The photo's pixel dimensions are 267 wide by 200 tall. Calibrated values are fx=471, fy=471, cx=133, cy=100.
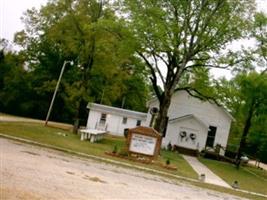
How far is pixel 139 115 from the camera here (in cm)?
4953

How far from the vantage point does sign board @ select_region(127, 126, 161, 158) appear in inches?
958

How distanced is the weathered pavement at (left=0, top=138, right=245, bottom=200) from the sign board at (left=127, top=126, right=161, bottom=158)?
6404mm

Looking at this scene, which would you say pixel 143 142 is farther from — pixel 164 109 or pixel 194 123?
pixel 194 123

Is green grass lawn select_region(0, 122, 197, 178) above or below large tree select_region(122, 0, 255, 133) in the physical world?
below

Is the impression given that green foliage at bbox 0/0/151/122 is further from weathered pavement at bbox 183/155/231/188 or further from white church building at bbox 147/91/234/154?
weathered pavement at bbox 183/155/231/188

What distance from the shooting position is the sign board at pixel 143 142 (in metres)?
24.3

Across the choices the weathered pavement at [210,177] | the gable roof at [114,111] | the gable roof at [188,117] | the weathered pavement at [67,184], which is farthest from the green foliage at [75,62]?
the weathered pavement at [67,184]

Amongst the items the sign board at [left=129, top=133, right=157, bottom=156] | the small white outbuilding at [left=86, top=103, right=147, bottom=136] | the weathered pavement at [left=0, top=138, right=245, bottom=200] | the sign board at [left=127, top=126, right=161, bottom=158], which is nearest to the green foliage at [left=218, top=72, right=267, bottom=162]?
the sign board at [left=127, top=126, right=161, bottom=158]

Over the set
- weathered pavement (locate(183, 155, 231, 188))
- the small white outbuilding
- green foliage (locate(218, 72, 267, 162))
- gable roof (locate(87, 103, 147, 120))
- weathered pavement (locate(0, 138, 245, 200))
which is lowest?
weathered pavement (locate(0, 138, 245, 200))

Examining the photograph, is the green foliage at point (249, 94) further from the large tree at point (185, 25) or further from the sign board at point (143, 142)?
the sign board at point (143, 142)

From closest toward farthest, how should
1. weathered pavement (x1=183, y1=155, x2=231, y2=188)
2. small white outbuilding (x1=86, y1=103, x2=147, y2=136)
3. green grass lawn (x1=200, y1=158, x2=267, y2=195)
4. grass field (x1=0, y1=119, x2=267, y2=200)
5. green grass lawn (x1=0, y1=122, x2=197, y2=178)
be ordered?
weathered pavement (x1=183, y1=155, x2=231, y2=188), grass field (x1=0, y1=119, x2=267, y2=200), green grass lawn (x1=0, y1=122, x2=197, y2=178), green grass lawn (x1=200, y1=158, x2=267, y2=195), small white outbuilding (x1=86, y1=103, x2=147, y2=136)

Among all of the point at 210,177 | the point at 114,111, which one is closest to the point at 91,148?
the point at 210,177

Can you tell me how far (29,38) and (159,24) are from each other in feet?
93.1

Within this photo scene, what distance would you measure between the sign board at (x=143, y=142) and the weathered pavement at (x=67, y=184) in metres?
6.40
